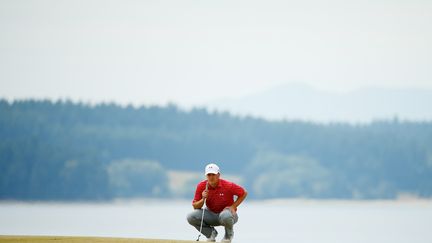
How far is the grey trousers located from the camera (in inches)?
851

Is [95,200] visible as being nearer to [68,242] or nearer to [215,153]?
[215,153]

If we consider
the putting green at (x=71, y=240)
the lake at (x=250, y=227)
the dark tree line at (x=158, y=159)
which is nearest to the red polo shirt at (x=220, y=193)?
the putting green at (x=71, y=240)

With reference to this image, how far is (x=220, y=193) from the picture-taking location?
71.3 feet

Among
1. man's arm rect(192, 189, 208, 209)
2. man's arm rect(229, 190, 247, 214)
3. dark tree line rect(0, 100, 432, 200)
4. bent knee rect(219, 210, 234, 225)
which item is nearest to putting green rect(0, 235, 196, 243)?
man's arm rect(192, 189, 208, 209)

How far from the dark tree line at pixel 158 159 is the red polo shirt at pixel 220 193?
418ft

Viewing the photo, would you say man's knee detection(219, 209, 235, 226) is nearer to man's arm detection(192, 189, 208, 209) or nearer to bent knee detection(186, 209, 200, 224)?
man's arm detection(192, 189, 208, 209)

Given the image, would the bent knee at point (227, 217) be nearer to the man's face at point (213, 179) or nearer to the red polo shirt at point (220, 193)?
the red polo shirt at point (220, 193)

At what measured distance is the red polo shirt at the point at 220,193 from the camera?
851 inches

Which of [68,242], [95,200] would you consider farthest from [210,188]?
[95,200]

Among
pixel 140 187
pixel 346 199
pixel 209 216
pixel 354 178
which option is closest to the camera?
pixel 209 216

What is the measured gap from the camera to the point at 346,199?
172m

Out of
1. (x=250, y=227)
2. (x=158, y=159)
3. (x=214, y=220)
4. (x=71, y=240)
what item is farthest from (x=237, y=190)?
(x=158, y=159)

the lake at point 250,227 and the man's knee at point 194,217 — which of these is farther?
the lake at point 250,227

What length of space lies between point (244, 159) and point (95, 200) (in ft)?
155
